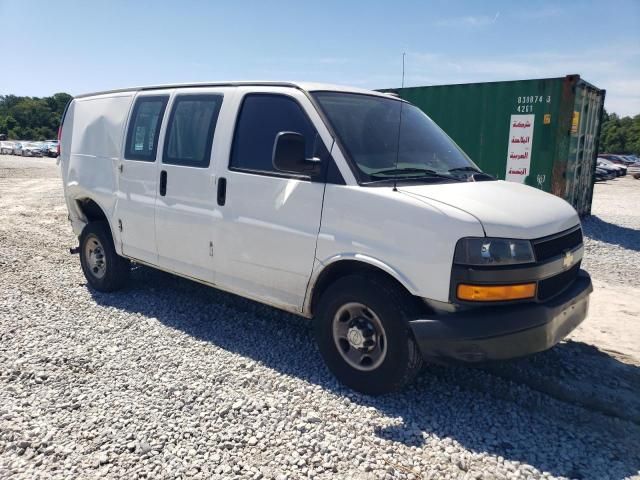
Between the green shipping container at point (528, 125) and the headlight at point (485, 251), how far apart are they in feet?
27.7

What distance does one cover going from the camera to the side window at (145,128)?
498cm

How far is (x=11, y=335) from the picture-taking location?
4.65 metres

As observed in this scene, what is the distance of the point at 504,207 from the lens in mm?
3350

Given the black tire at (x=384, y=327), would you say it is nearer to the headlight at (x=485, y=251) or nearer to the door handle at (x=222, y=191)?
the headlight at (x=485, y=251)

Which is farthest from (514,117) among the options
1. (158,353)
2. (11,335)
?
(11,335)

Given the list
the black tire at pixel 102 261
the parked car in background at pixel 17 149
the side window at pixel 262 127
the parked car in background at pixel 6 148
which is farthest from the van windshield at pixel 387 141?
the parked car in background at pixel 6 148

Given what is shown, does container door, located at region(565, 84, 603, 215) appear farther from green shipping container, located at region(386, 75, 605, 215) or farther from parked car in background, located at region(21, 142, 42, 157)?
parked car in background, located at region(21, 142, 42, 157)

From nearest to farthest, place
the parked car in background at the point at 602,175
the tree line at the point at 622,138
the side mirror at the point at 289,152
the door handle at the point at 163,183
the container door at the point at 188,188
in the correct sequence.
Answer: the side mirror at the point at 289,152 → the container door at the point at 188,188 → the door handle at the point at 163,183 → the parked car in background at the point at 602,175 → the tree line at the point at 622,138

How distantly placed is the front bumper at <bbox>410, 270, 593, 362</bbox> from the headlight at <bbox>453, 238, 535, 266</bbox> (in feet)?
1.03

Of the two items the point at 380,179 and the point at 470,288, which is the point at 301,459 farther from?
the point at 380,179

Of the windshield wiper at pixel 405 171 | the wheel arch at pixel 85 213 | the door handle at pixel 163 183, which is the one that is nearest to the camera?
the windshield wiper at pixel 405 171

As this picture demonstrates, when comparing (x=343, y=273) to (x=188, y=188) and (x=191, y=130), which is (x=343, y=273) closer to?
(x=188, y=188)

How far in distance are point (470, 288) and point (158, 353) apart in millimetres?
2653

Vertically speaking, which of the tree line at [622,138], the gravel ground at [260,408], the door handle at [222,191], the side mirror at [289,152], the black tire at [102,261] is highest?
the tree line at [622,138]
